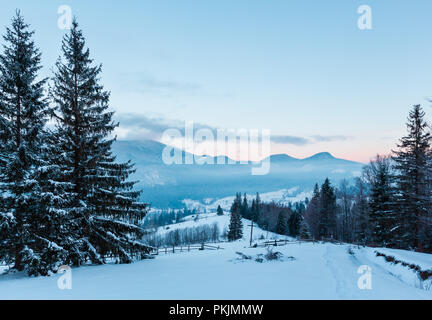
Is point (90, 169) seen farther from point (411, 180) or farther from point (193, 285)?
point (411, 180)

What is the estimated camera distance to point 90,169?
14.2m

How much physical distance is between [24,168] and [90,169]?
3057 millimetres

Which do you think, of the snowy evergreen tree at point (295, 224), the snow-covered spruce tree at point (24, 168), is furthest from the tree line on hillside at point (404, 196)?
the snowy evergreen tree at point (295, 224)

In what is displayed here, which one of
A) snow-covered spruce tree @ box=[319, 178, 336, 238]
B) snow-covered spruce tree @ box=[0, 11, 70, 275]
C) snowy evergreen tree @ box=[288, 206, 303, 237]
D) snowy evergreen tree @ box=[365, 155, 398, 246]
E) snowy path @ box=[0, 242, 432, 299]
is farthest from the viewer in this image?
snowy evergreen tree @ box=[288, 206, 303, 237]

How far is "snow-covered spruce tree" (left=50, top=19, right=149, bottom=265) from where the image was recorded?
1365 cm

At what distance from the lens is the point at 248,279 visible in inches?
443

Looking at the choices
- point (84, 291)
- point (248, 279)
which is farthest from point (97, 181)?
point (248, 279)

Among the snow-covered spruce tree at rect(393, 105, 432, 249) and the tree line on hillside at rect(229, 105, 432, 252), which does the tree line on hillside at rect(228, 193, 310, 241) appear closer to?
the tree line on hillside at rect(229, 105, 432, 252)

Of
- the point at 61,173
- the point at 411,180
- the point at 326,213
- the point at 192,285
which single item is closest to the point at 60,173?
the point at 61,173

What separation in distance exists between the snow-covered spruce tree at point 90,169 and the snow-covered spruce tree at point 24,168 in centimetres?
111

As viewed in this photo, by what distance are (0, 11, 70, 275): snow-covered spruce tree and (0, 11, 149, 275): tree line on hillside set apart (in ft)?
0.13

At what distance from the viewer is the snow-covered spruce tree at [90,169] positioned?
44.8 feet

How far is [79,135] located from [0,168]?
3962 millimetres

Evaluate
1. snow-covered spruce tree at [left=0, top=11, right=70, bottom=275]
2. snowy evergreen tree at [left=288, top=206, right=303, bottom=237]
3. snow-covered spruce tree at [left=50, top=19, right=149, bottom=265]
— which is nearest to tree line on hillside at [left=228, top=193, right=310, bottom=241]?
snowy evergreen tree at [left=288, top=206, right=303, bottom=237]
